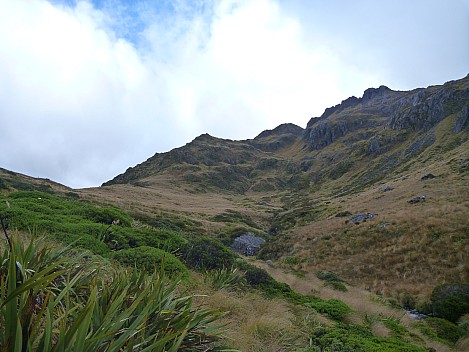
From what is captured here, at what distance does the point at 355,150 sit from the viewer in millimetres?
113688

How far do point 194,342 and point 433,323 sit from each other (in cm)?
1094

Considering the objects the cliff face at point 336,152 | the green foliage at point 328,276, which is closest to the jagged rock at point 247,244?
the green foliage at point 328,276

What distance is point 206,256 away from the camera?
9875mm

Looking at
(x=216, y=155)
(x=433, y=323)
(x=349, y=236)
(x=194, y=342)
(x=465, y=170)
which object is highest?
(x=216, y=155)

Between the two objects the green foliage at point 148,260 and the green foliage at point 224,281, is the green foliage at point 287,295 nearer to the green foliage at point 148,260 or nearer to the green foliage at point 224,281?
the green foliage at point 224,281

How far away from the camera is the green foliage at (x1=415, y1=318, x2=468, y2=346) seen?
369 inches

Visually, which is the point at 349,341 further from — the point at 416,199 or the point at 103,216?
the point at 416,199

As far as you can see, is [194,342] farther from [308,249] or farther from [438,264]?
[308,249]

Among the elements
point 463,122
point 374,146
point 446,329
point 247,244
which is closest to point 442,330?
point 446,329

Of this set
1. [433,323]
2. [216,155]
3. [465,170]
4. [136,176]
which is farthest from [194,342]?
[216,155]

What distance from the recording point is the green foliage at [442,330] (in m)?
9.36

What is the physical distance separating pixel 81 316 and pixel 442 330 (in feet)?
39.3

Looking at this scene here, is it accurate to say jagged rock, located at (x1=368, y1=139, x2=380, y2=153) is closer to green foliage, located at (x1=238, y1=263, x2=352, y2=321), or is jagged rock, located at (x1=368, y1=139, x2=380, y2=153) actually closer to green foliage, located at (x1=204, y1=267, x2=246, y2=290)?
green foliage, located at (x1=238, y1=263, x2=352, y2=321)

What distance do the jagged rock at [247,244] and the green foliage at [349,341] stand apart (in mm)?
20456
